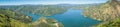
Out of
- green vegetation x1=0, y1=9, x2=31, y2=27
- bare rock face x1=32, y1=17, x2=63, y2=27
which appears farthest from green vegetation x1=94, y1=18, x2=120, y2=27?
green vegetation x1=0, y1=9, x2=31, y2=27

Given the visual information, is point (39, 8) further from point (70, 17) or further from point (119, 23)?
point (119, 23)

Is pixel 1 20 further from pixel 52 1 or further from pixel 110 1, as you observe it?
pixel 110 1

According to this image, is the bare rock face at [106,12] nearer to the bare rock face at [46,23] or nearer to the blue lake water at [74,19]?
the blue lake water at [74,19]

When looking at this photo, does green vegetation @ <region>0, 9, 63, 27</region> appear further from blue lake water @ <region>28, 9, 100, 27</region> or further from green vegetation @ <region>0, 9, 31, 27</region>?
blue lake water @ <region>28, 9, 100, 27</region>

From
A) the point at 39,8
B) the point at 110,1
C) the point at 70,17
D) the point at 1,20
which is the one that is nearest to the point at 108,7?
the point at 110,1

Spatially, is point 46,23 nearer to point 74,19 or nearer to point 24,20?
point 24,20

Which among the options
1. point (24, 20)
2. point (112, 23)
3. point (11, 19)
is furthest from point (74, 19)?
point (11, 19)
